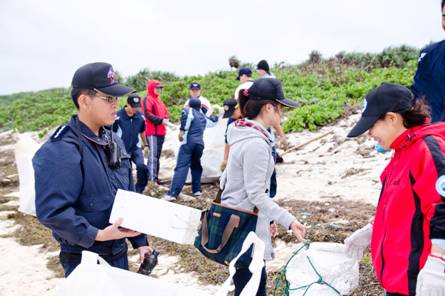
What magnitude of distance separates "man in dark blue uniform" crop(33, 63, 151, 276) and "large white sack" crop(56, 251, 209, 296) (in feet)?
0.75

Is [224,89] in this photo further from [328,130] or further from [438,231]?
[438,231]

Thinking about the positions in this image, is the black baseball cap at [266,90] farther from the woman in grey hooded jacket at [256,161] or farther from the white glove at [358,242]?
the white glove at [358,242]

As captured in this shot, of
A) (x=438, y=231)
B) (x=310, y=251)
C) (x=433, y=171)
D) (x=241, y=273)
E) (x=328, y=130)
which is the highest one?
(x=433, y=171)

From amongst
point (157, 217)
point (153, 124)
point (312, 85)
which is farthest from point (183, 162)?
point (312, 85)

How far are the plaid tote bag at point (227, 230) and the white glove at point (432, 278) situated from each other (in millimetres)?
1062

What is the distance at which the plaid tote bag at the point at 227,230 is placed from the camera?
2.66 metres

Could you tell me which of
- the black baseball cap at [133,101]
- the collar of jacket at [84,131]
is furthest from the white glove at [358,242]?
the black baseball cap at [133,101]

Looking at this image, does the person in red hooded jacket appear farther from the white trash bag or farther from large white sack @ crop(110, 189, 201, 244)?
the white trash bag

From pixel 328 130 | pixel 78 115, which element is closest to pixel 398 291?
pixel 78 115

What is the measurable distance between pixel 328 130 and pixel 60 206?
949 cm

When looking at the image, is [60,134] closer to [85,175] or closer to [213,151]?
[85,175]

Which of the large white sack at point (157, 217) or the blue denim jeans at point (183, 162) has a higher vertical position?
the large white sack at point (157, 217)

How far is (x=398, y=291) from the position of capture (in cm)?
197

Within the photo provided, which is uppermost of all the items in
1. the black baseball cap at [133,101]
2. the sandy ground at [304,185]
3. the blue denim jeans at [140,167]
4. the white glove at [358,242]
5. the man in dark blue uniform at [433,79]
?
the man in dark blue uniform at [433,79]
